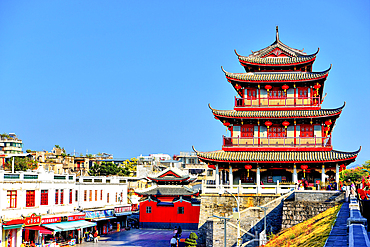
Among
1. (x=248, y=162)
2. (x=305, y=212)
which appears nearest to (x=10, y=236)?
(x=248, y=162)

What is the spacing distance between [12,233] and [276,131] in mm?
29118

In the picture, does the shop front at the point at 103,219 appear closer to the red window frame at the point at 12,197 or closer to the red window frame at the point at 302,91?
the red window frame at the point at 12,197

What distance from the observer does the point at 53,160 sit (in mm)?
108375

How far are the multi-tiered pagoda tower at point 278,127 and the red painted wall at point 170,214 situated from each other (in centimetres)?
1714

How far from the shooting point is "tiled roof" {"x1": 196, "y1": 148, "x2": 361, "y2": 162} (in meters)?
44.3

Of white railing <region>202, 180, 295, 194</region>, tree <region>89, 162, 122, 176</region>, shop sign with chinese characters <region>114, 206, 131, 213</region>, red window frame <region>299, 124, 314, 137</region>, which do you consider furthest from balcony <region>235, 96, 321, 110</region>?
tree <region>89, 162, 122, 176</region>

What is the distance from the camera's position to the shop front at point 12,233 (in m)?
41.0

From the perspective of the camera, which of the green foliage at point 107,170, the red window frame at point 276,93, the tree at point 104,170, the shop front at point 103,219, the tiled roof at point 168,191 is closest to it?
the red window frame at point 276,93

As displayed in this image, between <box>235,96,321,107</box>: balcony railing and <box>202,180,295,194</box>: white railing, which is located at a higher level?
<box>235,96,321,107</box>: balcony railing

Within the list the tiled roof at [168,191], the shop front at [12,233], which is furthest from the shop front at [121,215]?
the shop front at [12,233]

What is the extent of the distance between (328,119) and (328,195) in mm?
12213

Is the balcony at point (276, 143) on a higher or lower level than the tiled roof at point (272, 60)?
lower

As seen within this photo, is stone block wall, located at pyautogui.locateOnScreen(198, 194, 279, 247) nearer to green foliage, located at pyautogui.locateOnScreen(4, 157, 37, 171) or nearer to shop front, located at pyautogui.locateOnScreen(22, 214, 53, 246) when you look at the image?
shop front, located at pyautogui.locateOnScreen(22, 214, 53, 246)

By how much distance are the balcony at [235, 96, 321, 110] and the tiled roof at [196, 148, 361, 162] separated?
542 cm
